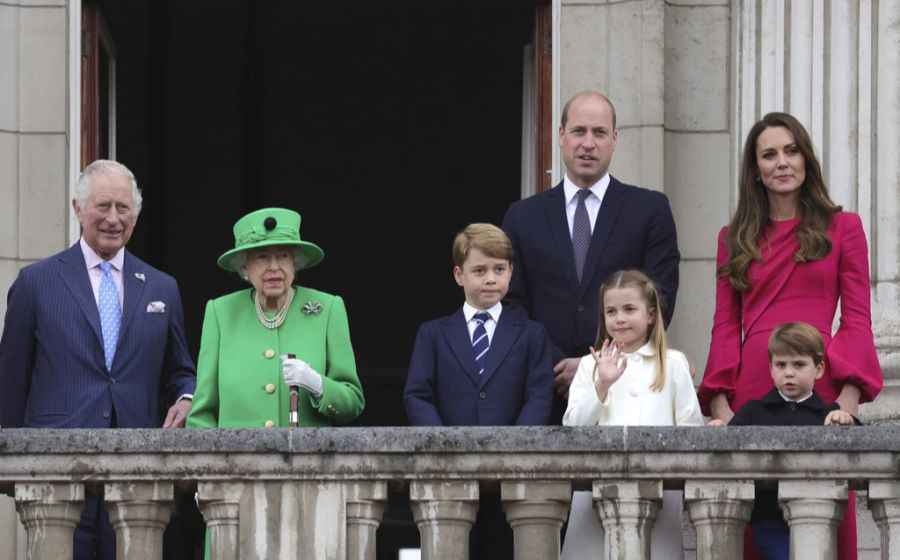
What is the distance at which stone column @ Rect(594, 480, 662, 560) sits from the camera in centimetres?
779

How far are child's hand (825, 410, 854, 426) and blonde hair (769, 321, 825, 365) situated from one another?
177 millimetres

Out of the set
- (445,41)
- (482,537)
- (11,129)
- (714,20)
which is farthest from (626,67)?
(445,41)

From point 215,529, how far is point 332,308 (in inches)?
46.4

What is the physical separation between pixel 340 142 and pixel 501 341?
384 inches

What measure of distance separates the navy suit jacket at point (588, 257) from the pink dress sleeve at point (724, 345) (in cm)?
30

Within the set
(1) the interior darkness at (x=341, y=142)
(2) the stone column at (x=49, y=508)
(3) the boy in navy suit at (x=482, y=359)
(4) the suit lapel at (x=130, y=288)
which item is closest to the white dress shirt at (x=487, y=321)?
(3) the boy in navy suit at (x=482, y=359)

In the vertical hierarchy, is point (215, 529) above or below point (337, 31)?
below

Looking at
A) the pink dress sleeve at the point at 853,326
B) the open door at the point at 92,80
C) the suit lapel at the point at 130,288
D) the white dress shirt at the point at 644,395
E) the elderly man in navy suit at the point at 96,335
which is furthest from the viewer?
the open door at the point at 92,80

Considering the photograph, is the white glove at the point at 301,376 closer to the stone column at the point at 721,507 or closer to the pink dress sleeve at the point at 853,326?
the stone column at the point at 721,507

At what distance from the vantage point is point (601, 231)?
9.17 meters

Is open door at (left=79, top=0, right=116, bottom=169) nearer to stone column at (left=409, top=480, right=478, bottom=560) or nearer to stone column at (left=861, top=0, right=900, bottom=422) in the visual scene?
stone column at (left=861, top=0, right=900, bottom=422)

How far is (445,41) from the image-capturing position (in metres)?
17.7

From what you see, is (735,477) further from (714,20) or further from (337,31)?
(337,31)

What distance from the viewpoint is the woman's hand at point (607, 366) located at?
315 inches
